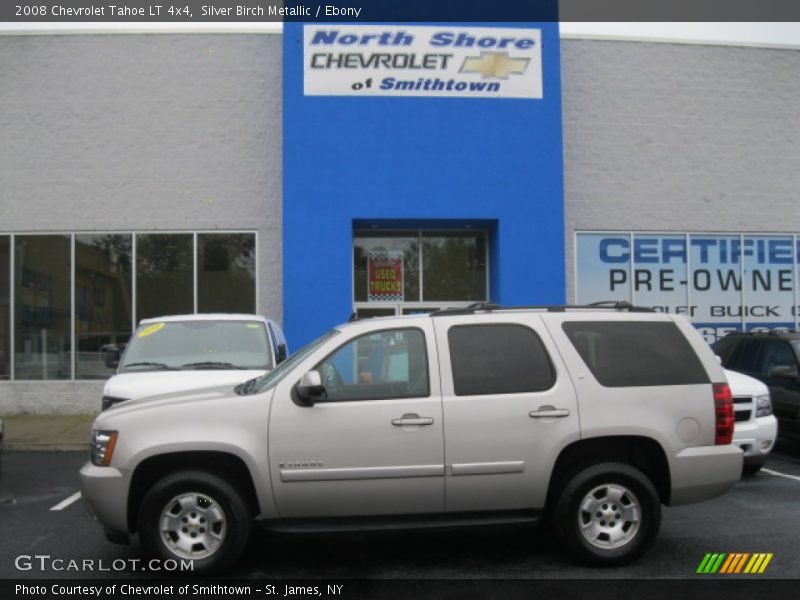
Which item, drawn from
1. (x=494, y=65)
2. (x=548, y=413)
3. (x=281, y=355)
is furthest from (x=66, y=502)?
(x=494, y=65)

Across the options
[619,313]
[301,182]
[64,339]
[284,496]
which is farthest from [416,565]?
[64,339]

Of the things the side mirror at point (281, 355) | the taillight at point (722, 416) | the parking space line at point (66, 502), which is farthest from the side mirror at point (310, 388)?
the parking space line at point (66, 502)

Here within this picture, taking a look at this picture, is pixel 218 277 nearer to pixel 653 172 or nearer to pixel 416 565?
pixel 653 172

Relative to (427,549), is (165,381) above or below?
above

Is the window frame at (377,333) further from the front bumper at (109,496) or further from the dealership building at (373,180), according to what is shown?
the dealership building at (373,180)

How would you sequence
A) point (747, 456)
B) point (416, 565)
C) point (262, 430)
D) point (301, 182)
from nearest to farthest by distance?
1. point (262, 430)
2. point (416, 565)
3. point (747, 456)
4. point (301, 182)

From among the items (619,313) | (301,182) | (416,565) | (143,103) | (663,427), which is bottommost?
(416,565)

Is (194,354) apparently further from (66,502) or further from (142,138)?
(142,138)

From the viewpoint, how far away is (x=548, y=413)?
509 centimetres

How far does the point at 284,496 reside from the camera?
4.93 metres

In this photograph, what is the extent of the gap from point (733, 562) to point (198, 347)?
5689mm

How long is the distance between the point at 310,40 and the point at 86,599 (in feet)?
36.9

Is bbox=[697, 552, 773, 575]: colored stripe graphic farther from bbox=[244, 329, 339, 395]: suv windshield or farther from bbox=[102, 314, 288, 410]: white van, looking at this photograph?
bbox=[102, 314, 288, 410]: white van

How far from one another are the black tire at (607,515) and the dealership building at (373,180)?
873 cm
